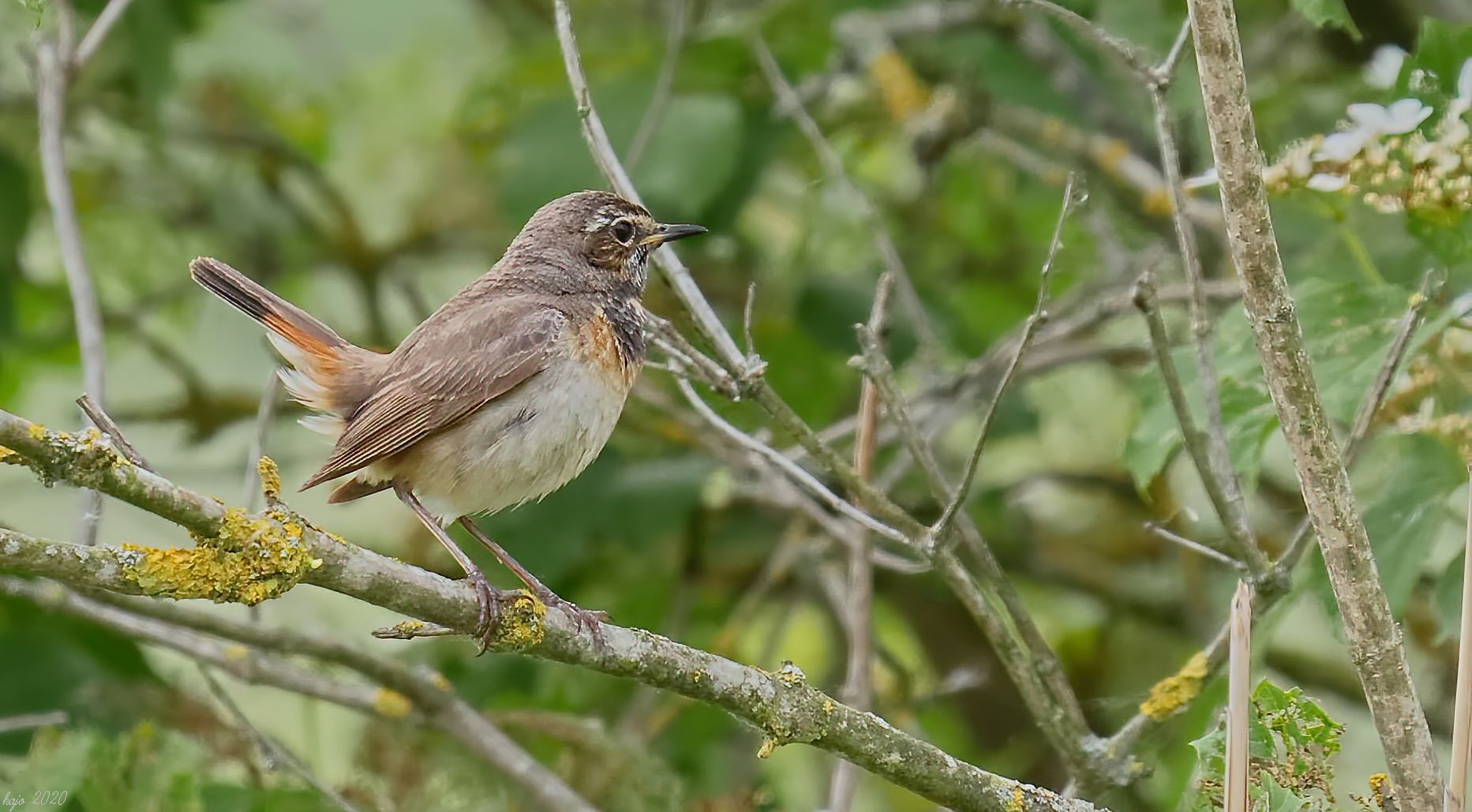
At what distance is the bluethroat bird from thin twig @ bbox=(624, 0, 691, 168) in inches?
27.2

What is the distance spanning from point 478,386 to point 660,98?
1.63 m

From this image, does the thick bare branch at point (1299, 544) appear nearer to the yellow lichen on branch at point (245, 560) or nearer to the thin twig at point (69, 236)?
the yellow lichen on branch at point (245, 560)

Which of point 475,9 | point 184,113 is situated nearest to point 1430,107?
point 475,9

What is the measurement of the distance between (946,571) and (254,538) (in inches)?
59.7

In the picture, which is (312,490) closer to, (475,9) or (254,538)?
(475,9)

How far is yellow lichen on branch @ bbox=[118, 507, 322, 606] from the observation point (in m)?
2.49

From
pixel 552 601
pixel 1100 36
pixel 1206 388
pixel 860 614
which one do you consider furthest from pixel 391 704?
pixel 1100 36

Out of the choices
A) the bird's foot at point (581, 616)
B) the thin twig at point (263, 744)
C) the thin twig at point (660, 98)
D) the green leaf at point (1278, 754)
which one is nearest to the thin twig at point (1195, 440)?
the green leaf at point (1278, 754)

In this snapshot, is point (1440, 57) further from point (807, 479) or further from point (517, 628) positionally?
point (517, 628)

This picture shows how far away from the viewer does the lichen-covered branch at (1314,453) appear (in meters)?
2.70

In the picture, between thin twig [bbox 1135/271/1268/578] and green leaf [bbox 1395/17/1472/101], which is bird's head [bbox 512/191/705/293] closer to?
thin twig [bbox 1135/271/1268/578]

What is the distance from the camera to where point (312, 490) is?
24.7 feet

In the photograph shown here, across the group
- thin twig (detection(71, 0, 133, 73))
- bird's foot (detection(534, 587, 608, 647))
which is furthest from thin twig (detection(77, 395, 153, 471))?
thin twig (detection(71, 0, 133, 73))

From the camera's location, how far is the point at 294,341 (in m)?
4.46
